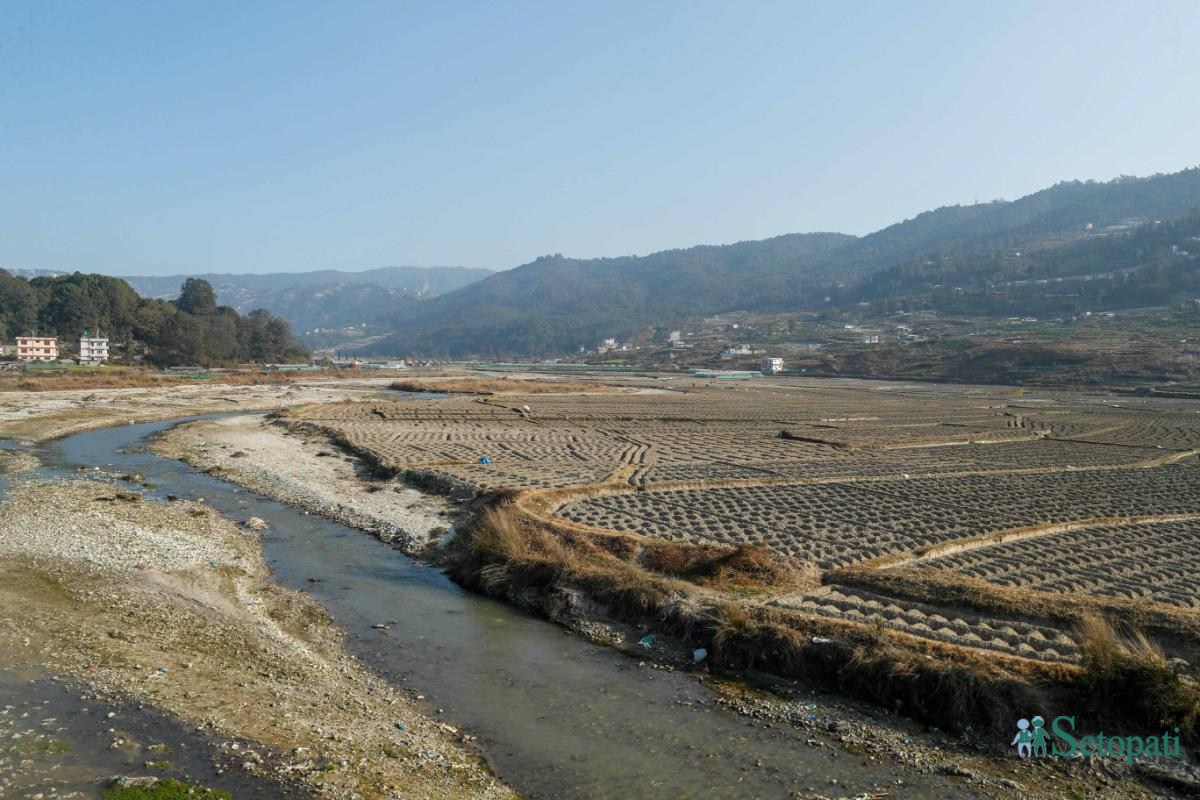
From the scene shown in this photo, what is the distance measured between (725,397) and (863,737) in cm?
6446

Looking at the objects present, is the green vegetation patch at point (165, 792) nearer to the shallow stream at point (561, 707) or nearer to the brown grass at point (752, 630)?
the shallow stream at point (561, 707)

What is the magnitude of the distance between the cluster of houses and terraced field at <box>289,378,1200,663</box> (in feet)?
189

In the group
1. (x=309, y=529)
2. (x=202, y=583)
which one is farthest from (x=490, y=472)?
(x=202, y=583)

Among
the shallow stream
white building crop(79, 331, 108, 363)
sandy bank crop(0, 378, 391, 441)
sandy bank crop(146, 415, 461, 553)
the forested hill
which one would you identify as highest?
the forested hill

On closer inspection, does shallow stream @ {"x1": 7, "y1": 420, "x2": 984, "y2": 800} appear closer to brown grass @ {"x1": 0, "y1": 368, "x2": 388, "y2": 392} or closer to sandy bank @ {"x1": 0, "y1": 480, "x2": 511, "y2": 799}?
sandy bank @ {"x1": 0, "y1": 480, "x2": 511, "y2": 799}

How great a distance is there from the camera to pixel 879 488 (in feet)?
76.6

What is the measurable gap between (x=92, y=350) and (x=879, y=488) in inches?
3877

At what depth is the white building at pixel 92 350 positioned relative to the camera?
89.4 m

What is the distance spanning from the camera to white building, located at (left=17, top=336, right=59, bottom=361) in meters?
87.8

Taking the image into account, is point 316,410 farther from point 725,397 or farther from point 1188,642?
point 1188,642

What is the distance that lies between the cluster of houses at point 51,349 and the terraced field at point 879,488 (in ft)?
189

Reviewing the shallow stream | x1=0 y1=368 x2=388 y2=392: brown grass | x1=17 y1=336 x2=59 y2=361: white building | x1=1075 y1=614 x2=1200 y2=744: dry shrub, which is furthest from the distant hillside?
x1=17 y1=336 x2=59 y2=361: white building

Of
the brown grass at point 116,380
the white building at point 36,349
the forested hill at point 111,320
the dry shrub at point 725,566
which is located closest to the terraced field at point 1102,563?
the dry shrub at point 725,566

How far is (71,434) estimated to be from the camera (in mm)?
35844
